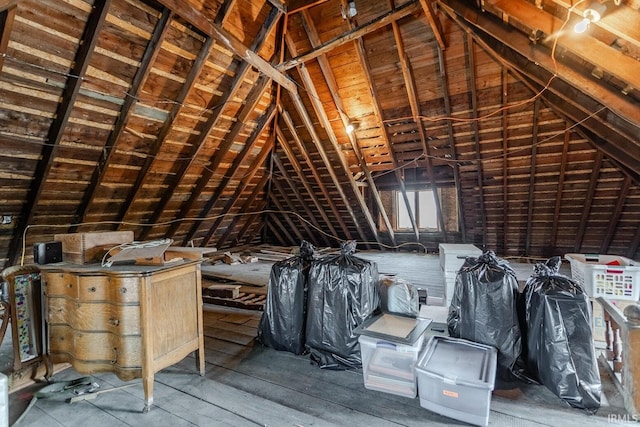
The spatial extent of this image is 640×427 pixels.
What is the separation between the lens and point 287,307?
2.43 metres

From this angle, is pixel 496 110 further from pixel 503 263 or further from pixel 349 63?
pixel 503 263

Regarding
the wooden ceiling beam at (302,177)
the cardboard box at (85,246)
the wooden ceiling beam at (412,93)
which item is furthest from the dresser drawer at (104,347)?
the wooden ceiling beam at (302,177)

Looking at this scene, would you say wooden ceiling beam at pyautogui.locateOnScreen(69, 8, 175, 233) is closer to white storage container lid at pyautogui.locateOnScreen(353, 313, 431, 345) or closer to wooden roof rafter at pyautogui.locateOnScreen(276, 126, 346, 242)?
wooden roof rafter at pyautogui.locateOnScreen(276, 126, 346, 242)

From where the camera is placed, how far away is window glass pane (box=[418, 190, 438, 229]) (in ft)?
22.4

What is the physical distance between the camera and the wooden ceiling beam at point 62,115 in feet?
8.59

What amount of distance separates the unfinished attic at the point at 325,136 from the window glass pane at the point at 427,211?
32 mm

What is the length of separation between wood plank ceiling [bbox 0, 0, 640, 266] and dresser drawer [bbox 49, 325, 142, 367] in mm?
2246

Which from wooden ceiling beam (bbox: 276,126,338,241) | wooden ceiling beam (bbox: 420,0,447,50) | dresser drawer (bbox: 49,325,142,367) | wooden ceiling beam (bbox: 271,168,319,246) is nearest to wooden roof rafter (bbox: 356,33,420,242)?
wooden ceiling beam (bbox: 420,0,447,50)

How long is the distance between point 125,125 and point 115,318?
2.63 metres

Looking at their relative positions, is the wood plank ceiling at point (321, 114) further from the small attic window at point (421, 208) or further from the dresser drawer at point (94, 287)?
the dresser drawer at point (94, 287)

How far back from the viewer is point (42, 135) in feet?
10.5

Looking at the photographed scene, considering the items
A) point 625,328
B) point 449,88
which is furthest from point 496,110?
point 625,328

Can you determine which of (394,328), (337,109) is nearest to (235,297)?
(394,328)

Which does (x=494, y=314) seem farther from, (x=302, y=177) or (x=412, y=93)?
(x=302, y=177)
